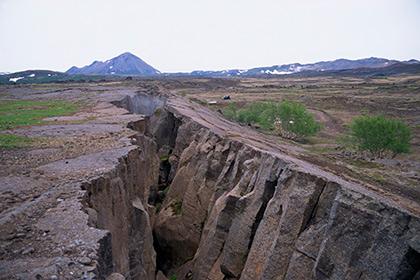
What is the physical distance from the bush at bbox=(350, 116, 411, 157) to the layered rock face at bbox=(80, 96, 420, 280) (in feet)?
48.4

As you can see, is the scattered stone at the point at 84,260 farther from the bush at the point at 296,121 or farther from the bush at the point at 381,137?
the bush at the point at 296,121

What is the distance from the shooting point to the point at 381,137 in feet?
99.3

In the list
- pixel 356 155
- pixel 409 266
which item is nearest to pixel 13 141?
pixel 409 266

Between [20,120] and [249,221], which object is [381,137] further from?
[20,120]

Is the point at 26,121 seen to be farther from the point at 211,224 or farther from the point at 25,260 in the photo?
the point at 25,260

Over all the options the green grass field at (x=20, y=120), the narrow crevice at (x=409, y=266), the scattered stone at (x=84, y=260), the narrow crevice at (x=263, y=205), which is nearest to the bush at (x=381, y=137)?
the green grass field at (x=20, y=120)

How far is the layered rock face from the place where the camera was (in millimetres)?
8367

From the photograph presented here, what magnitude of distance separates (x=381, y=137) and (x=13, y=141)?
24.2 m

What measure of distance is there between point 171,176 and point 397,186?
12.1 meters

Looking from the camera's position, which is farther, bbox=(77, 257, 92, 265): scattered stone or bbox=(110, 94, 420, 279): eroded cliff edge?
bbox=(110, 94, 420, 279): eroded cliff edge

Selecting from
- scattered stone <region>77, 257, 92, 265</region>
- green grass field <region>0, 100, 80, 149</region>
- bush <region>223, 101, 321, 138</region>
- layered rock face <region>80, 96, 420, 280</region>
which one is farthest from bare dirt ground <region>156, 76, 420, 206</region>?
A: green grass field <region>0, 100, 80, 149</region>

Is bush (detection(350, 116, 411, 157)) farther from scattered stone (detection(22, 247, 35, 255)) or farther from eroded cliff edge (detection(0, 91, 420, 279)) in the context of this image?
scattered stone (detection(22, 247, 35, 255))

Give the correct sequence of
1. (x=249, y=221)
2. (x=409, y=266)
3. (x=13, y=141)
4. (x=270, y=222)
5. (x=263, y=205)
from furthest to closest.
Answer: (x=13, y=141), (x=249, y=221), (x=263, y=205), (x=270, y=222), (x=409, y=266)

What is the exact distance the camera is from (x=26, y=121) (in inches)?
786
